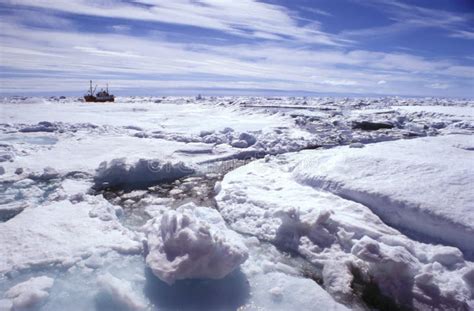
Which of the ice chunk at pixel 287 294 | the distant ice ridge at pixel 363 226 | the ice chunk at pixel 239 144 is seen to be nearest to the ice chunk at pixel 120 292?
the ice chunk at pixel 287 294

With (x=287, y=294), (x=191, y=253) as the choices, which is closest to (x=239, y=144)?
(x=191, y=253)

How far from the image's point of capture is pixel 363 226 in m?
3.95

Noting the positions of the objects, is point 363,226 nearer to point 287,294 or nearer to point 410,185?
point 410,185

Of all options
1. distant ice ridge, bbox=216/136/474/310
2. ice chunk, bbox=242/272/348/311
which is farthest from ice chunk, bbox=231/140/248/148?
ice chunk, bbox=242/272/348/311

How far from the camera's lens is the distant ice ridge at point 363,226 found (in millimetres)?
3070

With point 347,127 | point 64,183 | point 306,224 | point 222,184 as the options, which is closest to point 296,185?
point 222,184

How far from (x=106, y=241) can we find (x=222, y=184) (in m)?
2.94

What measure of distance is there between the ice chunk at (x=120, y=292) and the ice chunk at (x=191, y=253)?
0.28 metres

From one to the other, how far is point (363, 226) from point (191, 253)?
2.19 m

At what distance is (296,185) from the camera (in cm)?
596

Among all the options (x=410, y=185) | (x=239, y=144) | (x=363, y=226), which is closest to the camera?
(x=363, y=226)

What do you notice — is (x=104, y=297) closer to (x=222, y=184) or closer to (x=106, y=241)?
(x=106, y=241)

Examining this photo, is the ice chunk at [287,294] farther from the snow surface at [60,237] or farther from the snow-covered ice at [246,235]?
the snow surface at [60,237]

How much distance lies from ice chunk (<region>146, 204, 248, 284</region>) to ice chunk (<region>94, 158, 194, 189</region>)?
136 inches
